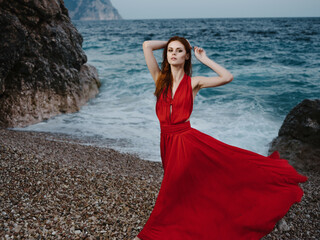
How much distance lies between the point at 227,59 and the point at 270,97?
9.36 m

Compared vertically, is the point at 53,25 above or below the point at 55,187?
above

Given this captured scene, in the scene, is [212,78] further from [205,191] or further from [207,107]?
[207,107]

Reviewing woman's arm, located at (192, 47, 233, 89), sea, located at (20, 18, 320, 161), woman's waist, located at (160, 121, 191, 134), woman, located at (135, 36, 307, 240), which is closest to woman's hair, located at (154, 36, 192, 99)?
woman, located at (135, 36, 307, 240)

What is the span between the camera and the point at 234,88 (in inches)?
518

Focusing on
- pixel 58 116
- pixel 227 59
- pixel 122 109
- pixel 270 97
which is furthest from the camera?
pixel 227 59

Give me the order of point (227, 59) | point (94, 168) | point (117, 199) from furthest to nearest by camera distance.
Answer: point (227, 59), point (94, 168), point (117, 199)

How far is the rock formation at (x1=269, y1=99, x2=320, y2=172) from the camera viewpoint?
17.4ft

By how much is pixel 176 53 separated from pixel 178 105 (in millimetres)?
482

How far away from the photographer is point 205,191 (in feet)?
8.09

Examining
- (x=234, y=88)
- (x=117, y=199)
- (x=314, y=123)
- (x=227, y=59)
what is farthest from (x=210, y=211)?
(x=227, y=59)

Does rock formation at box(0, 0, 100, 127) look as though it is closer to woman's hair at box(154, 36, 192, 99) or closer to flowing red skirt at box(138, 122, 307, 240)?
woman's hair at box(154, 36, 192, 99)

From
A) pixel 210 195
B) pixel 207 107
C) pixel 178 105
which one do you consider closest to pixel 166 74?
pixel 178 105

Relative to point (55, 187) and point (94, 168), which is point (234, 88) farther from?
point (55, 187)

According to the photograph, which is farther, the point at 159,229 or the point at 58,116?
the point at 58,116
